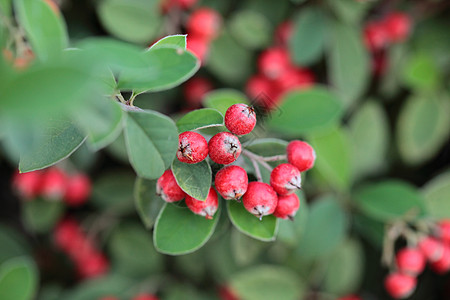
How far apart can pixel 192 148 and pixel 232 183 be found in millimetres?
116

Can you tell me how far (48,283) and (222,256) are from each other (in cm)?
99

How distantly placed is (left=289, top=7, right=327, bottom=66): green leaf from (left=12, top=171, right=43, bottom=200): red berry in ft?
4.20

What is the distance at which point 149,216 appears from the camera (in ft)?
4.12

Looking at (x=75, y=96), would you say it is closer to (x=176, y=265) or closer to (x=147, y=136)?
(x=147, y=136)

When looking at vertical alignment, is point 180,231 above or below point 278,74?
above

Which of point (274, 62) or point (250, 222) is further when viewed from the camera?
point (274, 62)

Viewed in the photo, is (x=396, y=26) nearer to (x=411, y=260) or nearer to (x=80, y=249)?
(x=411, y=260)

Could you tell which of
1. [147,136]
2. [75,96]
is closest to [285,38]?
[147,136]

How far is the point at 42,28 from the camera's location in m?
0.80

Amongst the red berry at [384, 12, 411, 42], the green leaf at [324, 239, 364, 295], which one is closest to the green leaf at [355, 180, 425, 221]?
the green leaf at [324, 239, 364, 295]

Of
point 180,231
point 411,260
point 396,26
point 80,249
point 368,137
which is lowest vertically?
point 80,249

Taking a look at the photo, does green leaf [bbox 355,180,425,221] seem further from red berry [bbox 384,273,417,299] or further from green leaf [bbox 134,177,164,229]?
→ green leaf [bbox 134,177,164,229]

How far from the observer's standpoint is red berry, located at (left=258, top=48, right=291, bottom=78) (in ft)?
6.63

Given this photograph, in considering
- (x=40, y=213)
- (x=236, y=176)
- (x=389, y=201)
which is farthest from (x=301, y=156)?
(x=40, y=213)
